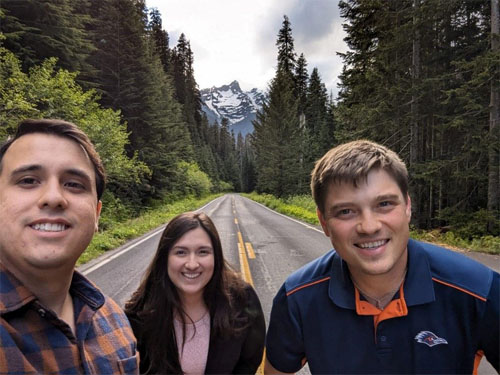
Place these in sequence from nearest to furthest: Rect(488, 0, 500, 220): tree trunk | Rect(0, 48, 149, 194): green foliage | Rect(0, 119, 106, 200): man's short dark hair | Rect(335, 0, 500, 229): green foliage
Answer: Rect(0, 119, 106, 200): man's short dark hair < Rect(0, 48, 149, 194): green foliage < Rect(488, 0, 500, 220): tree trunk < Rect(335, 0, 500, 229): green foliage

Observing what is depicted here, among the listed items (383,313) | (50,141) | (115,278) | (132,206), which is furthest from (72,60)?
(383,313)

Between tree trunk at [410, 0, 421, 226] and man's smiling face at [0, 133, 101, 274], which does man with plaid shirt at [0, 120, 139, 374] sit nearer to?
man's smiling face at [0, 133, 101, 274]

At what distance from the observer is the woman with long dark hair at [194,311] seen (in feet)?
6.75

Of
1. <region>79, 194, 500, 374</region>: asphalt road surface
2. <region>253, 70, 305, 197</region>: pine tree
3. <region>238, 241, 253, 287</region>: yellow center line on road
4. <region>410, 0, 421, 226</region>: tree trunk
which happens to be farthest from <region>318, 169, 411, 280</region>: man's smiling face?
<region>253, 70, 305, 197</region>: pine tree

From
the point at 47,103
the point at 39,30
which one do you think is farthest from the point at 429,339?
the point at 39,30

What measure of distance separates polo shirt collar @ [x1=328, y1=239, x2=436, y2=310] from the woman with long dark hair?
97cm

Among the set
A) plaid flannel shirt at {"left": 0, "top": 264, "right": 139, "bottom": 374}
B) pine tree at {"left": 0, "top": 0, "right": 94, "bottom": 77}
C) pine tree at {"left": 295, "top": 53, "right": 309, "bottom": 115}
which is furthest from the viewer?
pine tree at {"left": 295, "top": 53, "right": 309, "bottom": 115}

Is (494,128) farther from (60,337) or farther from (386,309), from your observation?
(60,337)

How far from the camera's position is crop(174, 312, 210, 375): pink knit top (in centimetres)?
206

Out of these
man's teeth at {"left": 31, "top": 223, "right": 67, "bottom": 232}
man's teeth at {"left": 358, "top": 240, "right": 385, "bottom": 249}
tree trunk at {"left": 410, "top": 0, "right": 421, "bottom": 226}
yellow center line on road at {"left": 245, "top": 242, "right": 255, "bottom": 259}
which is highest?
tree trunk at {"left": 410, "top": 0, "right": 421, "bottom": 226}

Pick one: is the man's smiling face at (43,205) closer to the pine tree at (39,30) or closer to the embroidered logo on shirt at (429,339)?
the embroidered logo on shirt at (429,339)

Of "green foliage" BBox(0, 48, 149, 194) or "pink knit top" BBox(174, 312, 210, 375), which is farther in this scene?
"green foliage" BBox(0, 48, 149, 194)

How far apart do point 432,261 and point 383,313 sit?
0.40 meters

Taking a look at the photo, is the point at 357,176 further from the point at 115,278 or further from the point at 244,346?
the point at 115,278
